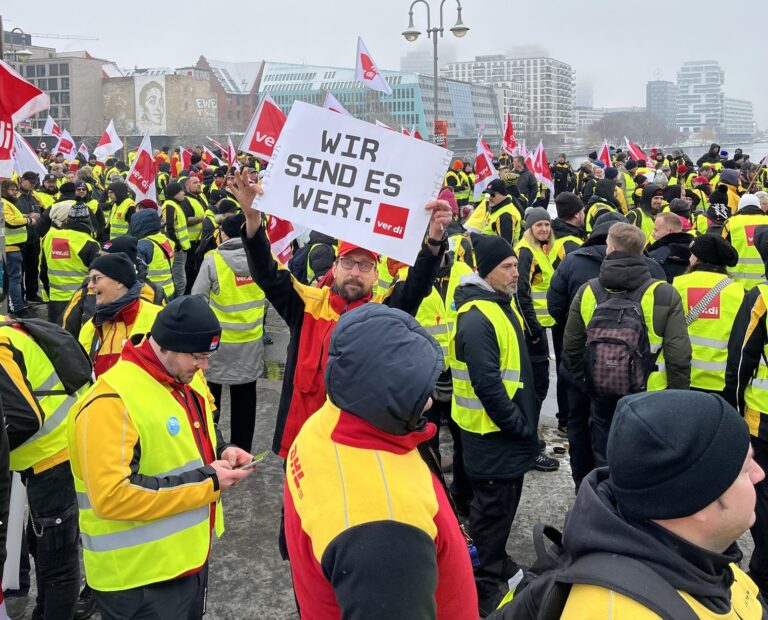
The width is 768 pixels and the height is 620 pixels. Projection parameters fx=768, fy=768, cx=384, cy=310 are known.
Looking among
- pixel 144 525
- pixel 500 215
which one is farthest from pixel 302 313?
pixel 500 215

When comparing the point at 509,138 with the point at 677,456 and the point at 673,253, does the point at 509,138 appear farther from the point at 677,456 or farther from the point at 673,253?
the point at 677,456

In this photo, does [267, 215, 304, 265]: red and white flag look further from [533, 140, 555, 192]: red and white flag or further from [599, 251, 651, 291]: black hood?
[533, 140, 555, 192]: red and white flag

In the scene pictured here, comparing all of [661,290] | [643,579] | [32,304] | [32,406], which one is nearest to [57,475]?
[32,406]

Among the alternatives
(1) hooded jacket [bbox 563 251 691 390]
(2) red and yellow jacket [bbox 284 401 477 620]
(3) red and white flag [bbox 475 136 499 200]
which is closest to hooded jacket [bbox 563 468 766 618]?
(2) red and yellow jacket [bbox 284 401 477 620]

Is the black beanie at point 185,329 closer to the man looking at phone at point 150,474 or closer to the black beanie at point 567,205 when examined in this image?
the man looking at phone at point 150,474

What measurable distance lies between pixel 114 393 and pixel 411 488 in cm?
155

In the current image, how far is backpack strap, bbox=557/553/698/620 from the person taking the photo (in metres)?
1.47

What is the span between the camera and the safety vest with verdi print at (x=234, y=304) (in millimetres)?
6262

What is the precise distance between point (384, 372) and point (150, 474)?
1557mm

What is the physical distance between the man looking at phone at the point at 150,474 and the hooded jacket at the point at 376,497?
1111mm

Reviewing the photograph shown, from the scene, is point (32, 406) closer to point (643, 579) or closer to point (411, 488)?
point (411, 488)

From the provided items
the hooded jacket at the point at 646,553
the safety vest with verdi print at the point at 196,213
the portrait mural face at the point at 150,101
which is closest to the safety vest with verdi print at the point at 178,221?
the safety vest with verdi print at the point at 196,213

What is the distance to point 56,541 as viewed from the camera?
153 inches

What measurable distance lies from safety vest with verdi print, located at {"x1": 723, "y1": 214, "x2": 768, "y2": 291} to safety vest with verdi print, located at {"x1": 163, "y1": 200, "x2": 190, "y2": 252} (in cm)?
765
